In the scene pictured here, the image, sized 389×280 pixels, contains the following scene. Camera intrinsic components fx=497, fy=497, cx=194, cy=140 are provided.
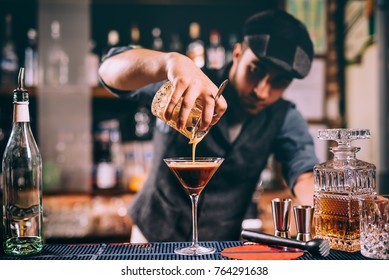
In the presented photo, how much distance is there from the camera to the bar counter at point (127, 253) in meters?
1.41

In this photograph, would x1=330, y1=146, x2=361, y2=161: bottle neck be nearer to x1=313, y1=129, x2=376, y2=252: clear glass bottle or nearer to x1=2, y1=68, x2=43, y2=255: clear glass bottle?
x1=313, y1=129, x2=376, y2=252: clear glass bottle

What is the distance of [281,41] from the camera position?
85.1 inches

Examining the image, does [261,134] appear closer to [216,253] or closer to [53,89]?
[216,253]

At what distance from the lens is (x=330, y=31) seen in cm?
278

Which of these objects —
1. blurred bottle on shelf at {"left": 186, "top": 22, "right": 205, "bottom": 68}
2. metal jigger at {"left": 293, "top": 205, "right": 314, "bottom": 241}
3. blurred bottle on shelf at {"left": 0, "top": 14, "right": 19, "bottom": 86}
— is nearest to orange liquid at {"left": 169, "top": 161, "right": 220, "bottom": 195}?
metal jigger at {"left": 293, "top": 205, "right": 314, "bottom": 241}

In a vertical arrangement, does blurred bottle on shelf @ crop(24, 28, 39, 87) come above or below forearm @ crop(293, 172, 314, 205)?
above

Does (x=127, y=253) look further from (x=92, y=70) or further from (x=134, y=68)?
(x=92, y=70)

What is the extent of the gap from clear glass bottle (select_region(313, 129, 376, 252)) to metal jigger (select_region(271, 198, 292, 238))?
3.4 inches

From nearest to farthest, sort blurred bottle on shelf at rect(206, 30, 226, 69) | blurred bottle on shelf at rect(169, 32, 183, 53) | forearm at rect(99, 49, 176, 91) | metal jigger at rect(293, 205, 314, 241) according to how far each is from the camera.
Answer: metal jigger at rect(293, 205, 314, 241), forearm at rect(99, 49, 176, 91), blurred bottle on shelf at rect(206, 30, 226, 69), blurred bottle on shelf at rect(169, 32, 183, 53)

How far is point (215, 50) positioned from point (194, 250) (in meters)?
1.66

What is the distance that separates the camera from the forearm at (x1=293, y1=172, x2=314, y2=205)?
1992 millimetres
